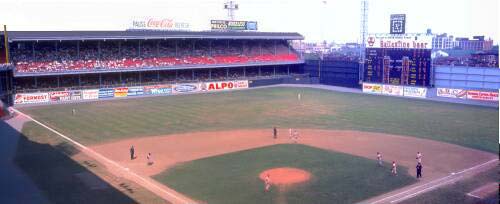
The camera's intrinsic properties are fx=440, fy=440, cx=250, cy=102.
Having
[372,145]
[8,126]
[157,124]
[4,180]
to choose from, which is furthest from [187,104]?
[4,180]

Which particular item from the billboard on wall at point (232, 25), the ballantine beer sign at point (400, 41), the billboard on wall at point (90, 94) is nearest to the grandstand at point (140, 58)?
the billboard on wall at point (90, 94)

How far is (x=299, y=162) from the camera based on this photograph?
101 ft

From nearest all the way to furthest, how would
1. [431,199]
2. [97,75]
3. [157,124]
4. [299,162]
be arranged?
[431,199], [299,162], [157,124], [97,75]

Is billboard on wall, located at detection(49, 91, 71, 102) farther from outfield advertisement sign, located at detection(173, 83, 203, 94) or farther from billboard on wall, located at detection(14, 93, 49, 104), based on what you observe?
outfield advertisement sign, located at detection(173, 83, 203, 94)

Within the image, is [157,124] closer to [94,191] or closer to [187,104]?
[187,104]

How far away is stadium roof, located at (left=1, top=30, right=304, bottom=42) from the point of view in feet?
197

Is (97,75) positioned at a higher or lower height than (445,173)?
higher

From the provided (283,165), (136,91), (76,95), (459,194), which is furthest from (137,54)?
(459,194)

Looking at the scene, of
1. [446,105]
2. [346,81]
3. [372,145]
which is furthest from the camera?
[346,81]

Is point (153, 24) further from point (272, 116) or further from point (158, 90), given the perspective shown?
point (272, 116)

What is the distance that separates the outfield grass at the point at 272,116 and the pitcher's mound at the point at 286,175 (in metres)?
15.7

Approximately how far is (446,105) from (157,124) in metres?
37.6

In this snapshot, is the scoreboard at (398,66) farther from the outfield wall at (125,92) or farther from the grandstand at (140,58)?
the outfield wall at (125,92)

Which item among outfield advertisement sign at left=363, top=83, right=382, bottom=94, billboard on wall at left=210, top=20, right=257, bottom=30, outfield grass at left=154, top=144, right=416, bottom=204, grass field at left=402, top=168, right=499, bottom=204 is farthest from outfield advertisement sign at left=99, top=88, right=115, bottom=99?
grass field at left=402, top=168, right=499, bottom=204
